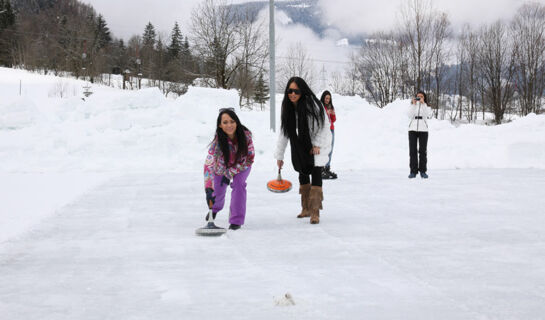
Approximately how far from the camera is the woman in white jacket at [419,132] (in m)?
8.80

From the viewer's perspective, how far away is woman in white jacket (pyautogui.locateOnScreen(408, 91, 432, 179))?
28.9ft

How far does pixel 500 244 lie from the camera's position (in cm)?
383

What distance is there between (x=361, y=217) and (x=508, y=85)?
32702 mm

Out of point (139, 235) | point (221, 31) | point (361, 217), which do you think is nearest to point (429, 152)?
point (361, 217)

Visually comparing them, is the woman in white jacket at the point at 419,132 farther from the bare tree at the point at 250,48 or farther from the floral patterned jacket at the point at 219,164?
the bare tree at the point at 250,48

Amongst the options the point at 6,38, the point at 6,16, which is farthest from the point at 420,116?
the point at 6,16

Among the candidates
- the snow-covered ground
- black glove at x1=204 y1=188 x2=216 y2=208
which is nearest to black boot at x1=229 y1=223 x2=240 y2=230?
the snow-covered ground

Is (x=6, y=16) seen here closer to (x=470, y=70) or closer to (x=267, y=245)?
(x=470, y=70)

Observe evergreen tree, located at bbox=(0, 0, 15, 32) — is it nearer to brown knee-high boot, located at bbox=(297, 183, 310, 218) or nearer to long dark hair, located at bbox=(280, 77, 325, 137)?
long dark hair, located at bbox=(280, 77, 325, 137)

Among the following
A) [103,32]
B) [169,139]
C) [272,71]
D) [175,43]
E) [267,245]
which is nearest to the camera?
[267,245]

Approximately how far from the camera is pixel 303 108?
15.4ft

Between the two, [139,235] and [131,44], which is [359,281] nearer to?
[139,235]

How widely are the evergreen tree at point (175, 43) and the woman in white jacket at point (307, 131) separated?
225 ft

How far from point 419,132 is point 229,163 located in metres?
5.69
